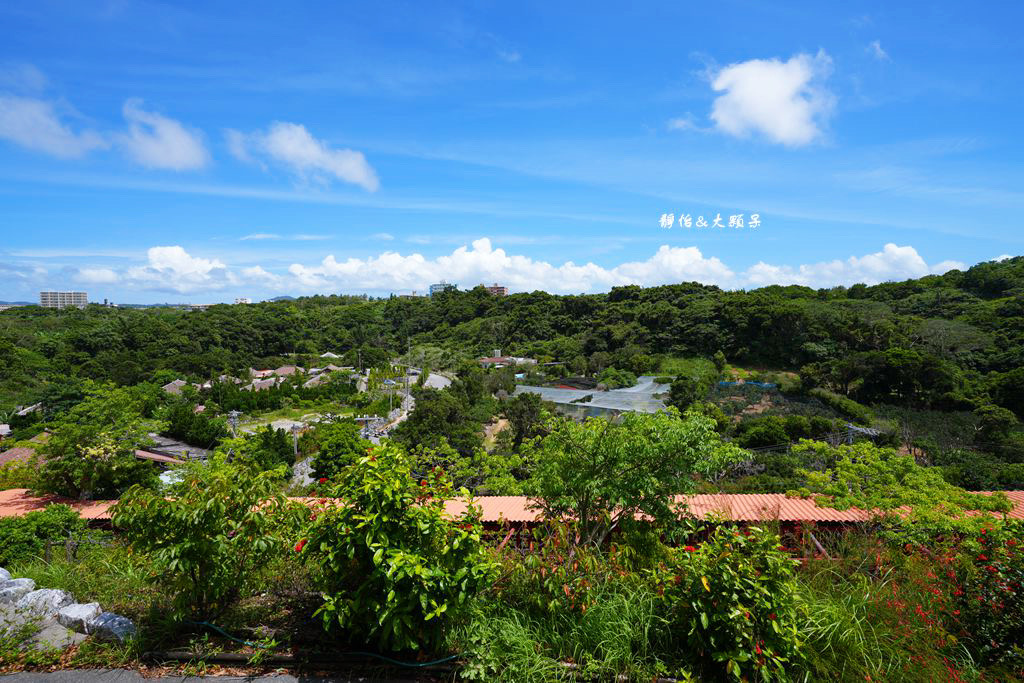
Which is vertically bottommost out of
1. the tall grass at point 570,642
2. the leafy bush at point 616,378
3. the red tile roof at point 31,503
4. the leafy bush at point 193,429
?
the leafy bush at point 193,429

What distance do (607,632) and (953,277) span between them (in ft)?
157

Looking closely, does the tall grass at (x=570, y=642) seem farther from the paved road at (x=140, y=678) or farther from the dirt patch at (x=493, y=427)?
the dirt patch at (x=493, y=427)

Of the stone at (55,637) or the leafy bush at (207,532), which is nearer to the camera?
the leafy bush at (207,532)

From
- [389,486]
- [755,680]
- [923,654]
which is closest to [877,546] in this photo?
[923,654]

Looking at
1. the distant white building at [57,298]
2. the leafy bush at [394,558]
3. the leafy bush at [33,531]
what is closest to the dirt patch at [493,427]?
the leafy bush at [33,531]

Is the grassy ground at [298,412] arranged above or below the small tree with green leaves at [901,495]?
below

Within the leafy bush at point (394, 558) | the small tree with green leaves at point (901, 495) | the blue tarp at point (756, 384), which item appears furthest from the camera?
the blue tarp at point (756, 384)

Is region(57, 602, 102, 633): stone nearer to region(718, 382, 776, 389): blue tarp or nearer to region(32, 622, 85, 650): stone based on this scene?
region(32, 622, 85, 650): stone

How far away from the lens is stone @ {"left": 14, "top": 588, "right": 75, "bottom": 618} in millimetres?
3008

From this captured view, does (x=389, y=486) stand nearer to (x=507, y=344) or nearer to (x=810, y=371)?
(x=810, y=371)

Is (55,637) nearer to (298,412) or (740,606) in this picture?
(740,606)

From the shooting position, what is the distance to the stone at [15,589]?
3.14 metres

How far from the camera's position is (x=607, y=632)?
99.6 inches

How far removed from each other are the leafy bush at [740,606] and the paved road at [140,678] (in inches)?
56.4
